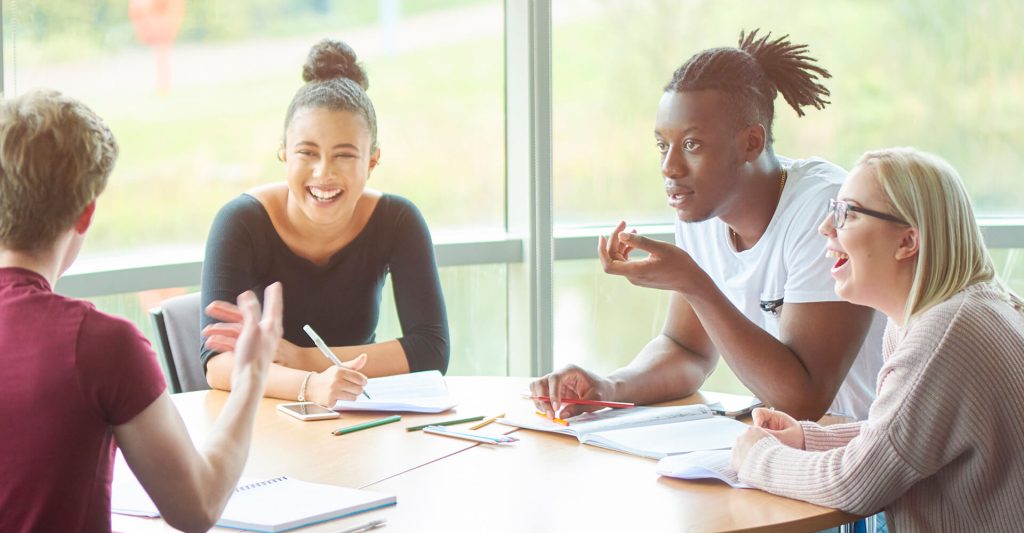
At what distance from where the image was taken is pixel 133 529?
164 cm

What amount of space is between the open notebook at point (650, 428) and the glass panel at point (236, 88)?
2130 millimetres

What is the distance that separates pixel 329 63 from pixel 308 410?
1134 millimetres

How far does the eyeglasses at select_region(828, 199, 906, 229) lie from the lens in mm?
1887

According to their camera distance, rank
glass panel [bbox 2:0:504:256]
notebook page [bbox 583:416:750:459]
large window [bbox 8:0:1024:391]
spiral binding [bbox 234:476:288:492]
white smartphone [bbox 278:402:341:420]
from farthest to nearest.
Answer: large window [bbox 8:0:1024:391], glass panel [bbox 2:0:504:256], white smartphone [bbox 278:402:341:420], notebook page [bbox 583:416:750:459], spiral binding [bbox 234:476:288:492]

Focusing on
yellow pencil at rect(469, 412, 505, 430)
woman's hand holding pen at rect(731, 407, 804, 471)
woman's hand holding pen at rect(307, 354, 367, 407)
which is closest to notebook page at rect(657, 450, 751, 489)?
woman's hand holding pen at rect(731, 407, 804, 471)

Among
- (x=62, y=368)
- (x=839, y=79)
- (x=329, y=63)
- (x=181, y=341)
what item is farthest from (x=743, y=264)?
(x=839, y=79)

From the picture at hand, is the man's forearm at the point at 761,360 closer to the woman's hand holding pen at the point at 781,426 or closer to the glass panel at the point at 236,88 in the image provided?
the woman's hand holding pen at the point at 781,426

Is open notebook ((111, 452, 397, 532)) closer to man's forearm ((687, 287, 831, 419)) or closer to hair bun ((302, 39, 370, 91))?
man's forearm ((687, 287, 831, 419))

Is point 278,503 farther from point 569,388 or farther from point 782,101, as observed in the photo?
point 782,101

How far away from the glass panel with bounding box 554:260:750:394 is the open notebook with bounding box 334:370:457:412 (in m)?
1.93

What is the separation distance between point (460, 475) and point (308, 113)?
1.35 meters

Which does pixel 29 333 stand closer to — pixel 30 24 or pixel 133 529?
pixel 133 529

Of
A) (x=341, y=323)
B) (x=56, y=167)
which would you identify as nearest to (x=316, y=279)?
(x=341, y=323)

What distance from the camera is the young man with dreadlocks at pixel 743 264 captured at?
7.64 ft
